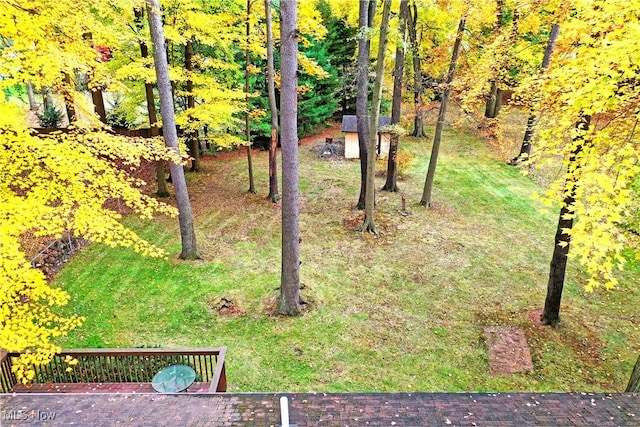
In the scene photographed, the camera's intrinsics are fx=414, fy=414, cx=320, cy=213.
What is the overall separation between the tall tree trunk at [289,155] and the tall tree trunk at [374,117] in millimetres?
4215

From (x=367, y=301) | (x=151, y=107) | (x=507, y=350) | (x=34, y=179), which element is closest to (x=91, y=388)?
(x=34, y=179)

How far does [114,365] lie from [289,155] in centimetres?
502

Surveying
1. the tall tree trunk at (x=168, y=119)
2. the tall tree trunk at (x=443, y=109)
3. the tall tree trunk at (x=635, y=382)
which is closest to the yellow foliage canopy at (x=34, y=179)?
the tall tree trunk at (x=168, y=119)

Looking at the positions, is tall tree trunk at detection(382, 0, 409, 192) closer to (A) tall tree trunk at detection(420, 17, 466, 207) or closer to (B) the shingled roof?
(A) tall tree trunk at detection(420, 17, 466, 207)

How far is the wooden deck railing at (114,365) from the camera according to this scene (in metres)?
6.63

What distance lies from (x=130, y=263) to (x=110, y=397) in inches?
262

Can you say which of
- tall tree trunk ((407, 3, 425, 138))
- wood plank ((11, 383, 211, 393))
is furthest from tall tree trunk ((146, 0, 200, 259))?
tall tree trunk ((407, 3, 425, 138))

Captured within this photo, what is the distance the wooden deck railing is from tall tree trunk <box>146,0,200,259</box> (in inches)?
188

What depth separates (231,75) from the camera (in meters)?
18.4

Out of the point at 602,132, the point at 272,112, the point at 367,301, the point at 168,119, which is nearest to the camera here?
the point at 602,132

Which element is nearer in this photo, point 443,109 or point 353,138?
point 443,109

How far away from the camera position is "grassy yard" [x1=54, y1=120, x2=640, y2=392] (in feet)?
25.1

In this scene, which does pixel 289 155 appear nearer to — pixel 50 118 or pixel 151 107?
pixel 151 107

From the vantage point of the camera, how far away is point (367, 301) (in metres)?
9.87
